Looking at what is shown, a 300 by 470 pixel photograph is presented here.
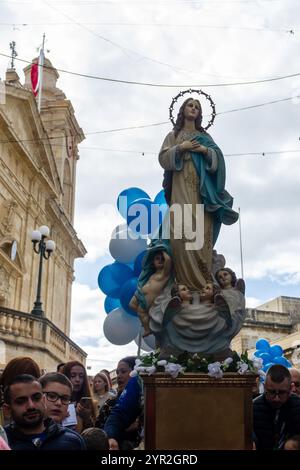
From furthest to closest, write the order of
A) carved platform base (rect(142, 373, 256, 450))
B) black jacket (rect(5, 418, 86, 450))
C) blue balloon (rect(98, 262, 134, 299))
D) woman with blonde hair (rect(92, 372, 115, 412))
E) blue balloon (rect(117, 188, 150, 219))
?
blue balloon (rect(117, 188, 150, 219)), blue balloon (rect(98, 262, 134, 299)), woman with blonde hair (rect(92, 372, 115, 412)), carved platform base (rect(142, 373, 256, 450)), black jacket (rect(5, 418, 86, 450))

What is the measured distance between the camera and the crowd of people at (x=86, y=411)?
353cm

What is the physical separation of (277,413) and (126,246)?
517 cm

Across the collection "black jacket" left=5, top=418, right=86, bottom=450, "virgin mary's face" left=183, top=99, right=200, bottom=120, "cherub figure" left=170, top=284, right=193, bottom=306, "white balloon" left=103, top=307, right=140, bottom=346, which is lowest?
"black jacket" left=5, top=418, right=86, bottom=450

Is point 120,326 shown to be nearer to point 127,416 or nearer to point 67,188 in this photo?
point 127,416

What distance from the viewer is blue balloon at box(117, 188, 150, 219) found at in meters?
10.1

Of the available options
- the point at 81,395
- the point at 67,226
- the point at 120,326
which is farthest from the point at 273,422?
the point at 67,226

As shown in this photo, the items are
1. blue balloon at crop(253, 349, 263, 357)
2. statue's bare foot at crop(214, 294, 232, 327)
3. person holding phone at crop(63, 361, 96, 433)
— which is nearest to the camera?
person holding phone at crop(63, 361, 96, 433)

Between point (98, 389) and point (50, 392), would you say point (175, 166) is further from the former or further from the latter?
point (50, 392)

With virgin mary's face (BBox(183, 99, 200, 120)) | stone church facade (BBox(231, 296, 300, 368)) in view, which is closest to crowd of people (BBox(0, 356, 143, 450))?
virgin mary's face (BBox(183, 99, 200, 120))

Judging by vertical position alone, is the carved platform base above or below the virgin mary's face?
below

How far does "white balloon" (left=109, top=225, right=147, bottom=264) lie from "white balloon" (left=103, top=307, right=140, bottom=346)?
0.96 metres

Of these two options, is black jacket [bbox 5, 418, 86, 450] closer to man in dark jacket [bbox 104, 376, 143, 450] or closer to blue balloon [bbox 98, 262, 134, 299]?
man in dark jacket [bbox 104, 376, 143, 450]
